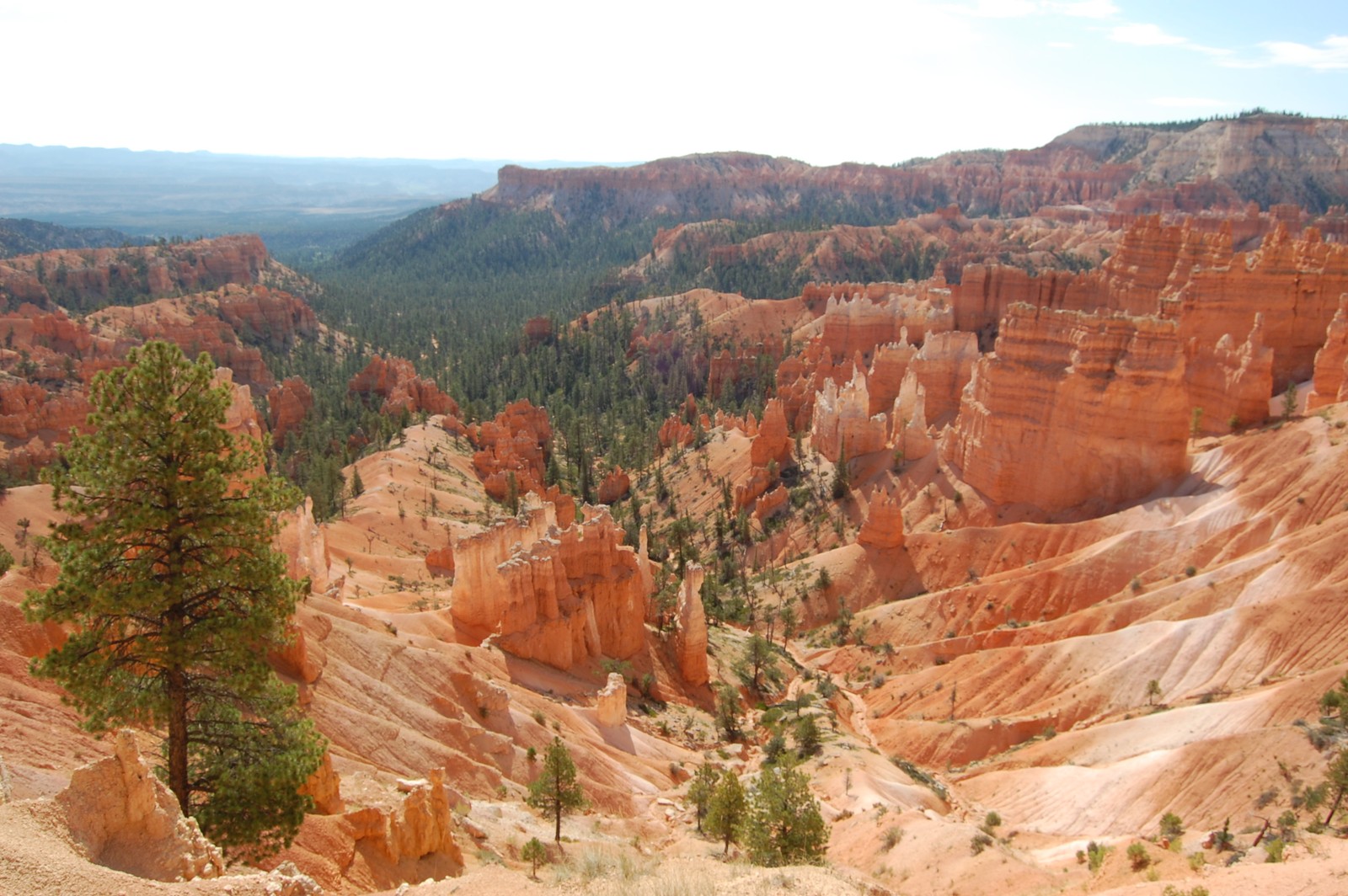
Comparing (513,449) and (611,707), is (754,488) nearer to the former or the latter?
(513,449)

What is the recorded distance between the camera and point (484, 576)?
93.0ft

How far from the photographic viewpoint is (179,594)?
36.8 feet

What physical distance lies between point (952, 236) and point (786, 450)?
Answer: 90.1 metres

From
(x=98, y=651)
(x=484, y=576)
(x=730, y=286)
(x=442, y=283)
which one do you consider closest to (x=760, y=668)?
(x=484, y=576)

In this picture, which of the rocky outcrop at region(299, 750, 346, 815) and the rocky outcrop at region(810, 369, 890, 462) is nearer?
the rocky outcrop at region(299, 750, 346, 815)

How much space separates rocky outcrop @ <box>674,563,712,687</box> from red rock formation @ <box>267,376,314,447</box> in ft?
162

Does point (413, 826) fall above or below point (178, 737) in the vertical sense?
below

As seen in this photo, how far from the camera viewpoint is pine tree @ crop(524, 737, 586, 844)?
18.3 meters

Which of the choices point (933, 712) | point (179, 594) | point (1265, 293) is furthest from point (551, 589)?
point (1265, 293)

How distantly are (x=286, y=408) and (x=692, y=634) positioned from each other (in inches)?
2112

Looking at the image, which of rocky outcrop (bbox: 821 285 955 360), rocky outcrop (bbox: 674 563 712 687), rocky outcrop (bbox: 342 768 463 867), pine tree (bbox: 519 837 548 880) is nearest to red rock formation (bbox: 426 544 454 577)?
rocky outcrop (bbox: 674 563 712 687)

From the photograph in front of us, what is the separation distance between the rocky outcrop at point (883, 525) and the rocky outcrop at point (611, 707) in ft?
70.5

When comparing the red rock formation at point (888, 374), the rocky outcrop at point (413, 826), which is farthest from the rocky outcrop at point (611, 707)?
the red rock formation at point (888, 374)

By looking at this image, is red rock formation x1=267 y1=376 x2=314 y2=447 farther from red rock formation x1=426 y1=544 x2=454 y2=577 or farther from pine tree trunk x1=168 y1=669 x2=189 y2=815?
pine tree trunk x1=168 y1=669 x2=189 y2=815
